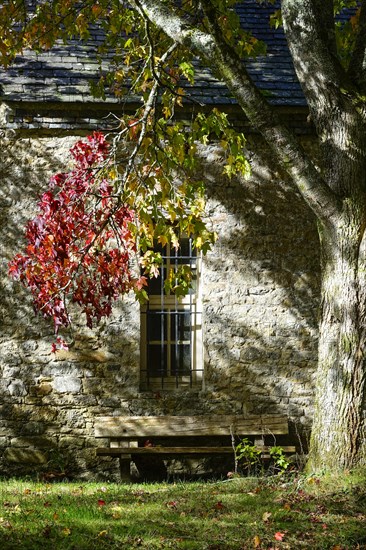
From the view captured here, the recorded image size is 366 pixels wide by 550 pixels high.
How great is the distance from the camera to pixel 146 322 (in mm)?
8727

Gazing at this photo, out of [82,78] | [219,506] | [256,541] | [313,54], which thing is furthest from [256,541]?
[82,78]

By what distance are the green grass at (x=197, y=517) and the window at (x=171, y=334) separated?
2043 mm

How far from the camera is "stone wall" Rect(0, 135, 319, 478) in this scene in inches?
325

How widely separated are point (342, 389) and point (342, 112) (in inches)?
93.2

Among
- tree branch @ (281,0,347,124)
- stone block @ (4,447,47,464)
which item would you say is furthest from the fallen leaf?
tree branch @ (281,0,347,124)

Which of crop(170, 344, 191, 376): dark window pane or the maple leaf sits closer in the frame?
the maple leaf

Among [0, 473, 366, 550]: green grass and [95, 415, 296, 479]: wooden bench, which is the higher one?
[95, 415, 296, 479]: wooden bench

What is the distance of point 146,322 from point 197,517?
3.52 m

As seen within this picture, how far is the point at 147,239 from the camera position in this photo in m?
6.59

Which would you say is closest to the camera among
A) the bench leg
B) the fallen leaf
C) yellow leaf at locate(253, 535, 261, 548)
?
yellow leaf at locate(253, 535, 261, 548)

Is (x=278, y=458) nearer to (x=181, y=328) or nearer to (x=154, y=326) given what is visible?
(x=181, y=328)

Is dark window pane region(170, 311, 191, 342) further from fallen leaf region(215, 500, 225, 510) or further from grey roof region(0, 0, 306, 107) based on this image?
fallen leaf region(215, 500, 225, 510)

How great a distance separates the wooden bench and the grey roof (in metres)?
3.69

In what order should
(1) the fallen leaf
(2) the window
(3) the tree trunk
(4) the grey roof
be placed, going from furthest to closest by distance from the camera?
(2) the window < (4) the grey roof < (3) the tree trunk < (1) the fallen leaf
